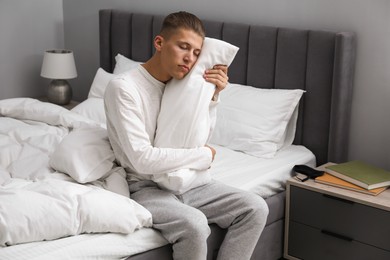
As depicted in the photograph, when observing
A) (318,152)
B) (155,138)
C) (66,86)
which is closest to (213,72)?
(155,138)

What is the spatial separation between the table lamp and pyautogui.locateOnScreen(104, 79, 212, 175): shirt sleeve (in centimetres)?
196

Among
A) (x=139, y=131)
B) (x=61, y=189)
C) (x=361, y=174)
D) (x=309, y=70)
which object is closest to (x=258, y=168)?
(x=361, y=174)

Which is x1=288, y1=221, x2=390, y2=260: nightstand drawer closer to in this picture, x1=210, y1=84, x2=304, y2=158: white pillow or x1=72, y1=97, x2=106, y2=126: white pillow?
x1=210, y1=84, x2=304, y2=158: white pillow

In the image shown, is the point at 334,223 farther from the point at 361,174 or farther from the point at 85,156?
the point at 85,156

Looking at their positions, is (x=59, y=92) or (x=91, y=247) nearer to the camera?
(x=91, y=247)

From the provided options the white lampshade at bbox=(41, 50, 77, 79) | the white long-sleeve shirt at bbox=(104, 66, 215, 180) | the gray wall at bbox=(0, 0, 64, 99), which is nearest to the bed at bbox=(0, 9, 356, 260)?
the white long-sleeve shirt at bbox=(104, 66, 215, 180)

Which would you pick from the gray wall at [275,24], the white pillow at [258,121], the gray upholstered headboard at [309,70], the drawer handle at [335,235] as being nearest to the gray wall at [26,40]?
the gray wall at [275,24]

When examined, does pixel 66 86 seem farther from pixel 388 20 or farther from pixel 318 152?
pixel 388 20

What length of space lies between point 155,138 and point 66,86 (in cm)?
207

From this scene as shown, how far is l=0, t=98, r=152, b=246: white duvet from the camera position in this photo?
6.17ft

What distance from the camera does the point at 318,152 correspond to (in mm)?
3020

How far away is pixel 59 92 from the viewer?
4.14m

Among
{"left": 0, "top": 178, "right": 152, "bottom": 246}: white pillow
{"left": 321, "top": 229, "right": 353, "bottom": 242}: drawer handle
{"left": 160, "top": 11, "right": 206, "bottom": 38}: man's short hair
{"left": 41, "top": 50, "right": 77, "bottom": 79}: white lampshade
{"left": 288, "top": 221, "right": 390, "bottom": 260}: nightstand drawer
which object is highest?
{"left": 160, "top": 11, "right": 206, "bottom": 38}: man's short hair

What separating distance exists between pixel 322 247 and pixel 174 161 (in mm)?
898
